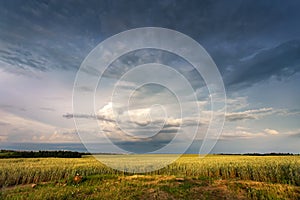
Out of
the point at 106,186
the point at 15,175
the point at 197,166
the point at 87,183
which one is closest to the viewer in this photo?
the point at 106,186

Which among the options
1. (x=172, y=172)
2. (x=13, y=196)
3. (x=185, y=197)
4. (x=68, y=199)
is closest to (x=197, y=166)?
(x=172, y=172)

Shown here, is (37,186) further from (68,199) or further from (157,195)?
(157,195)

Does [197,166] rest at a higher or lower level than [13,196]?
higher

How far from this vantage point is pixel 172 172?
22.9 meters

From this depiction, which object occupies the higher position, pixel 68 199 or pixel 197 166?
pixel 197 166

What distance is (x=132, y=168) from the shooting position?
23.6 meters

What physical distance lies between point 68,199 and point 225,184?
32.7ft

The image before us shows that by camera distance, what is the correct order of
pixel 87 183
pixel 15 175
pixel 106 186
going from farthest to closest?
pixel 15 175 → pixel 87 183 → pixel 106 186

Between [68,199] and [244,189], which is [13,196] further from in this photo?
[244,189]

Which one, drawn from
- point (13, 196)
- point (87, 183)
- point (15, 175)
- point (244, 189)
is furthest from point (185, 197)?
point (15, 175)

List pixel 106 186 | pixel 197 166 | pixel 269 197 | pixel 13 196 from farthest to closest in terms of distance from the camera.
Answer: pixel 197 166 < pixel 106 186 < pixel 13 196 < pixel 269 197

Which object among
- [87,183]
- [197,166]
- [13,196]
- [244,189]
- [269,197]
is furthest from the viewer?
[197,166]

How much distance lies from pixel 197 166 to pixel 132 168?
6.28m

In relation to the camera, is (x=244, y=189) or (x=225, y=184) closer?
(x=244, y=189)
